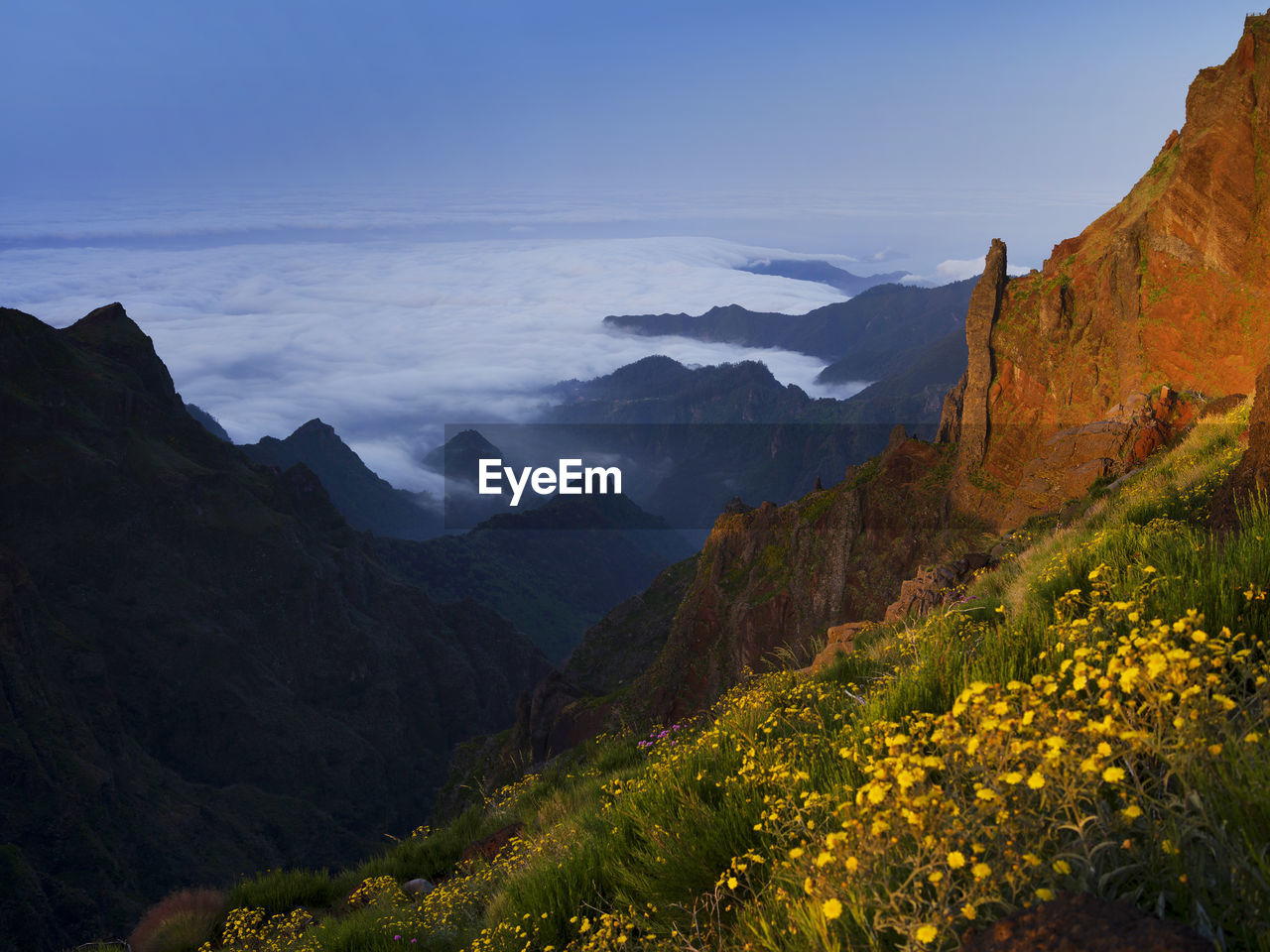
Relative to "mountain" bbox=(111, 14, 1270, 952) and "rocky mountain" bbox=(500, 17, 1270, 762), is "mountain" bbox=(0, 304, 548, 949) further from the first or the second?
"mountain" bbox=(111, 14, 1270, 952)

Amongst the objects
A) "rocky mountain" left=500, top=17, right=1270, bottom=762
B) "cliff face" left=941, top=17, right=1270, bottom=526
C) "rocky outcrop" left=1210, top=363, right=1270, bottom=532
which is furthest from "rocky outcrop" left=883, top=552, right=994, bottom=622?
"cliff face" left=941, top=17, right=1270, bottom=526

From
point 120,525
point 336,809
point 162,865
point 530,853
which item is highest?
point 530,853

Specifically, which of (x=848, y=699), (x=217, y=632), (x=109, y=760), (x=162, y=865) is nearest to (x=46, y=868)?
(x=162, y=865)

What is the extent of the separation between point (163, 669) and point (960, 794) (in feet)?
543

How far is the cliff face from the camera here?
5078 centimetres

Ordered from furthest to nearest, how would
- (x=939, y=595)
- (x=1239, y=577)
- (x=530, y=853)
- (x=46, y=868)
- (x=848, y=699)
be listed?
(x=46, y=868), (x=939, y=595), (x=530, y=853), (x=848, y=699), (x=1239, y=577)

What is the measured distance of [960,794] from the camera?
3096 mm

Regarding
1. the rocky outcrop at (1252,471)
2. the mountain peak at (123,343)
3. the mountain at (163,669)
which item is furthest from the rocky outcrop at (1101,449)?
the mountain peak at (123,343)

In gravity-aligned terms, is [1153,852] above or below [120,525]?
above

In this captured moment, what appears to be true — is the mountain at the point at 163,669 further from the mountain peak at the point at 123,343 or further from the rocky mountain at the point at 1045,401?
the rocky mountain at the point at 1045,401

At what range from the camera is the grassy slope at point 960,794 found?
2.78 metres

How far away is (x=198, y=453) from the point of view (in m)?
180

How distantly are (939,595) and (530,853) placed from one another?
727 centimetres

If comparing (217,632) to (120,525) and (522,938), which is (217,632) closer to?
(120,525)
